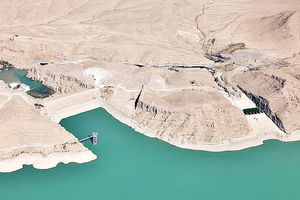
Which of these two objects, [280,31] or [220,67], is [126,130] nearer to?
[220,67]

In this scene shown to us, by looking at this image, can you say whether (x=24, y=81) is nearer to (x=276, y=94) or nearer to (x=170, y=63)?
(x=170, y=63)

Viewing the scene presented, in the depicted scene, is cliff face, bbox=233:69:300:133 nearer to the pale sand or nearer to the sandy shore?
the pale sand

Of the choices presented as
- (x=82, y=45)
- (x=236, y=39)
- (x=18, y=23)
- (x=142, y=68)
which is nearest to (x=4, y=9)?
(x=18, y=23)

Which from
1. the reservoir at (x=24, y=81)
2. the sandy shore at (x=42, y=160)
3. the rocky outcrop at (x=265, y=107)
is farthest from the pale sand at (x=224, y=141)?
the sandy shore at (x=42, y=160)

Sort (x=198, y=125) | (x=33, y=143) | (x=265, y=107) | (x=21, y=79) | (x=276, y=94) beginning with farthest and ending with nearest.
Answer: (x=21, y=79), (x=276, y=94), (x=265, y=107), (x=198, y=125), (x=33, y=143)

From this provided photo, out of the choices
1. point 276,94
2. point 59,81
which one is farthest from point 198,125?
point 59,81

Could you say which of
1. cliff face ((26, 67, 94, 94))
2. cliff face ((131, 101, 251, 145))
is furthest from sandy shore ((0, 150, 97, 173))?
cliff face ((26, 67, 94, 94))
